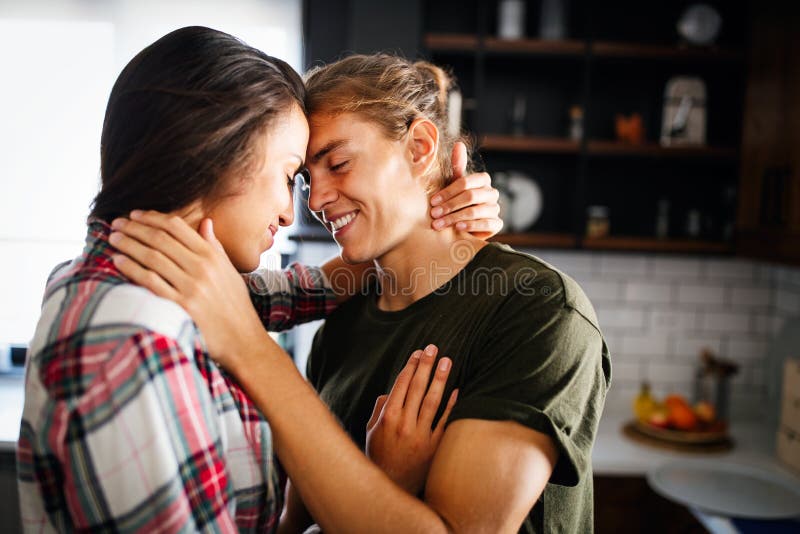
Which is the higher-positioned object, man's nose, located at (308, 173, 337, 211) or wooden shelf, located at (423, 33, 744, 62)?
wooden shelf, located at (423, 33, 744, 62)

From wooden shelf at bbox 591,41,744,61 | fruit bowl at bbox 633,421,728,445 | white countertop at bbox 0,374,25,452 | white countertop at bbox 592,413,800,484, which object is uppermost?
wooden shelf at bbox 591,41,744,61

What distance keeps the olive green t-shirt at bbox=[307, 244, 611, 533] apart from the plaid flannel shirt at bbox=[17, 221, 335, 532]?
0.40m

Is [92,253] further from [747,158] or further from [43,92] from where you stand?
[747,158]

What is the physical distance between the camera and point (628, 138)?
2947 millimetres

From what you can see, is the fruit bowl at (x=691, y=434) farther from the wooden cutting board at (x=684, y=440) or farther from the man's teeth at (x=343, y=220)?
the man's teeth at (x=343, y=220)

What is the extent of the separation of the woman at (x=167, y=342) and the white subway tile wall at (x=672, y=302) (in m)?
2.20

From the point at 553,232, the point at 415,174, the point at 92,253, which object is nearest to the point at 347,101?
the point at 415,174

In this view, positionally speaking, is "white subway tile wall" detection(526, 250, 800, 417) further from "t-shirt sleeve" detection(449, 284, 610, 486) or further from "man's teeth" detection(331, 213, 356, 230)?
"t-shirt sleeve" detection(449, 284, 610, 486)

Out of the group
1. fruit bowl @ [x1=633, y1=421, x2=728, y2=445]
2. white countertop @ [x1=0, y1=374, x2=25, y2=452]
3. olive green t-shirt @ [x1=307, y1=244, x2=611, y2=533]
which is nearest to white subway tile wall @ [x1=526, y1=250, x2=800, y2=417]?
fruit bowl @ [x1=633, y1=421, x2=728, y2=445]

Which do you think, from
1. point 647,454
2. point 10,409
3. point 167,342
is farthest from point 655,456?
point 10,409

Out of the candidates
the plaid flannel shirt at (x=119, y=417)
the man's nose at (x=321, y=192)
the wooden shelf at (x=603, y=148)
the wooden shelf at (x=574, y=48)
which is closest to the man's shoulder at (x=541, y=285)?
the man's nose at (x=321, y=192)

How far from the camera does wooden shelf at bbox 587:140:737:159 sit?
2807mm

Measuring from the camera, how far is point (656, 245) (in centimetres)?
284

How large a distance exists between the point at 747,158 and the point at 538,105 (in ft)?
3.15
